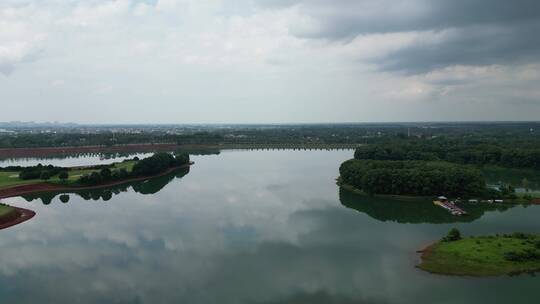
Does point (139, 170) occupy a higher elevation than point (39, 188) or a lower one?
higher

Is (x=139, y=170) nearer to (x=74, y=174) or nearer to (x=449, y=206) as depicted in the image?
(x=74, y=174)

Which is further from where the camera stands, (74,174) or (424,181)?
(74,174)

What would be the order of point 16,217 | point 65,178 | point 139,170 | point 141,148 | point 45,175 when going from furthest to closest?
point 141,148, point 139,170, point 65,178, point 45,175, point 16,217

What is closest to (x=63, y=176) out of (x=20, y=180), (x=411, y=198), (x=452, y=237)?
(x=20, y=180)

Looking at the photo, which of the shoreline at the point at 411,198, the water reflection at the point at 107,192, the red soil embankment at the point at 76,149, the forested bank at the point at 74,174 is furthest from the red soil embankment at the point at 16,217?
the red soil embankment at the point at 76,149

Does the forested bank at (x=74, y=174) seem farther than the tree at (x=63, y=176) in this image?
No

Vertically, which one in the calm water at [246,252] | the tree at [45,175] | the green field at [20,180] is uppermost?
the tree at [45,175]

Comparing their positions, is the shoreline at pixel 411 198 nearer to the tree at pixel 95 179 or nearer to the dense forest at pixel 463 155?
the dense forest at pixel 463 155

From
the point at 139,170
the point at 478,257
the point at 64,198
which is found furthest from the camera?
the point at 139,170
